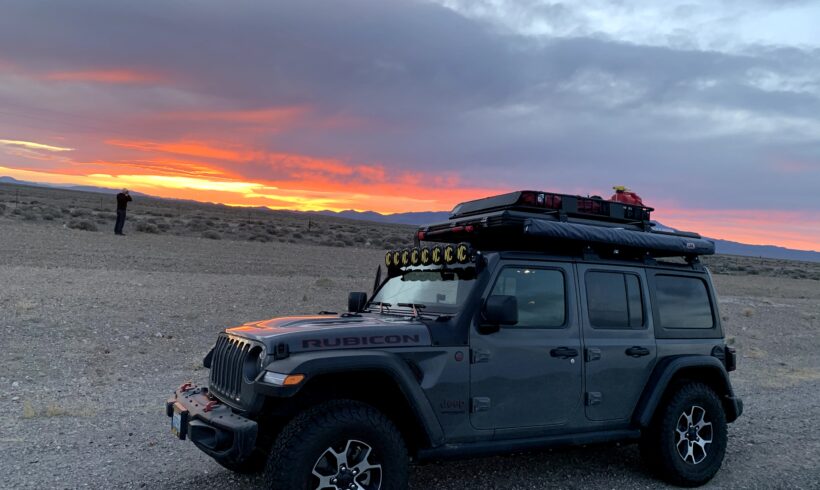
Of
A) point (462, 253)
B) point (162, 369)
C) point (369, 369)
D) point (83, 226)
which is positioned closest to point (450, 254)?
point (462, 253)

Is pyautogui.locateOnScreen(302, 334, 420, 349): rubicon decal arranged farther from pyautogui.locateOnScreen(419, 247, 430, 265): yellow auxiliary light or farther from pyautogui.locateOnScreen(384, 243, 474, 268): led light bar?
pyautogui.locateOnScreen(419, 247, 430, 265): yellow auxiliary light

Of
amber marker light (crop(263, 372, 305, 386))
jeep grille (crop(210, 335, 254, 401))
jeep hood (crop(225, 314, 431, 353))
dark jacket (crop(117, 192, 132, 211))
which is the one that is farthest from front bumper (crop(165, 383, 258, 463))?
dark jacket (crop(117, 192, 132, 211))

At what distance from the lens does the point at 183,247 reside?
26.9 meters

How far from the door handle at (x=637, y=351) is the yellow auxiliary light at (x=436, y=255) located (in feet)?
6.02

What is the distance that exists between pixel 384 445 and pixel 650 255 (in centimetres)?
331

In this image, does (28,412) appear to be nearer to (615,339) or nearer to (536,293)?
(536,293)

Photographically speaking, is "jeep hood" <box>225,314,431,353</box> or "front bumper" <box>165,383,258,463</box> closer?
"front bumper" <box>165,383,258,463</box>

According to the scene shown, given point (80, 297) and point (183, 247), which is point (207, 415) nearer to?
point (80, 297)

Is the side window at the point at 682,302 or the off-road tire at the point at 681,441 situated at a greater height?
the side window at the point at 682,302

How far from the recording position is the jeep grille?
4.78 m

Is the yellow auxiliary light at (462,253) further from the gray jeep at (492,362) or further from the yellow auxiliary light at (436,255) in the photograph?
the yellow auxiliary light at (436,255)

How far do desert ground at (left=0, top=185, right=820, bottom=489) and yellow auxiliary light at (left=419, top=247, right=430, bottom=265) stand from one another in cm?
186

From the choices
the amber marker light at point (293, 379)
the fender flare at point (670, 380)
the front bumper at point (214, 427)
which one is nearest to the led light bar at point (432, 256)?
the amber marker light at point (293, 379)

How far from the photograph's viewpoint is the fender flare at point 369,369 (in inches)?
174
